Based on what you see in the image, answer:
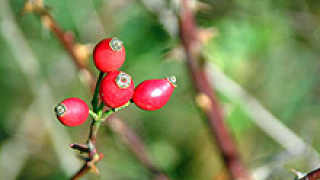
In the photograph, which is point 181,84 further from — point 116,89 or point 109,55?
point 116,89

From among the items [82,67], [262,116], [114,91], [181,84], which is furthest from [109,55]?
[181,84]

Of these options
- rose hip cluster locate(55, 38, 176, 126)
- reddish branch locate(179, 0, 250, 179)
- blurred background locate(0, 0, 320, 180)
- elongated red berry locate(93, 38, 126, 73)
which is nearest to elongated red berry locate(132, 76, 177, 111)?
rose hip cluster locate(55, 38, 176, 126)

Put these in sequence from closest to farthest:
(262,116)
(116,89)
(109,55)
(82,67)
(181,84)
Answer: (116,89) → (109,55) → (82,67) → (262,116) → (181,84)

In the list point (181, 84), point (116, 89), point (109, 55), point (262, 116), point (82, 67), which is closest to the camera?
point (116, 89)

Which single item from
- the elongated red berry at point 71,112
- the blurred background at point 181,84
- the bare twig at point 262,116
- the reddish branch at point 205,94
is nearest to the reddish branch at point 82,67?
the reddish branch at point 205,94

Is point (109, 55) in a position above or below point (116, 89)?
above

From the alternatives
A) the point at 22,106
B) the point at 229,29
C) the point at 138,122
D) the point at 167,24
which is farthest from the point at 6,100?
the point at 229,29

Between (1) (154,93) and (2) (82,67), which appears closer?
(1) (154,93)

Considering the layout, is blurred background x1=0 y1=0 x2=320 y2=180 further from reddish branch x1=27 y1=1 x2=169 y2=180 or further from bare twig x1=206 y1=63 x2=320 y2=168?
reddish branch x1=27 y1=1 x2=169 y2=180
